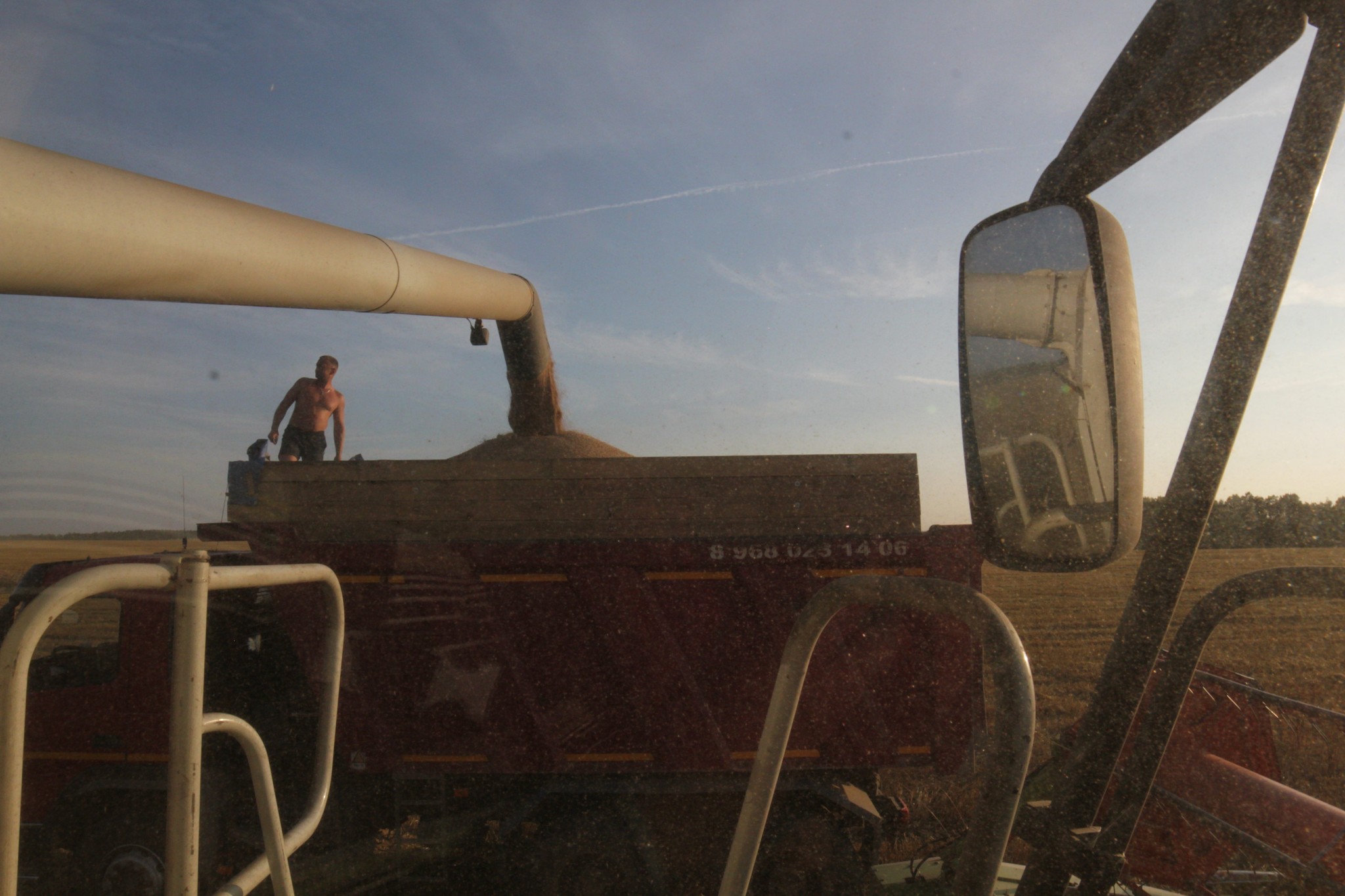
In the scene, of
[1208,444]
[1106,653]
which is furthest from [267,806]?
[1106,653]

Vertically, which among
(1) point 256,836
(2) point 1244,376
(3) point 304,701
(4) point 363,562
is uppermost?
(2) point 1244,376

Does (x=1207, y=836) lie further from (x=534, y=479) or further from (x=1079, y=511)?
(x=534, y=479)

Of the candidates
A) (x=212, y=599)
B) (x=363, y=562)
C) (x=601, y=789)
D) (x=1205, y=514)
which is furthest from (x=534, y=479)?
(x=1205, y=514)

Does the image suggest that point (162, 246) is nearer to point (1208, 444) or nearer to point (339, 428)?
point (1208, 444)

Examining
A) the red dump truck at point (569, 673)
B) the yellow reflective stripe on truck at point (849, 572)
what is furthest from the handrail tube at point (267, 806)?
the yellow reflective stripe on truck at point (849, 572)

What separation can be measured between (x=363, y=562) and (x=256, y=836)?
55.3 inches

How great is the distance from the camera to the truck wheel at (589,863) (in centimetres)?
432

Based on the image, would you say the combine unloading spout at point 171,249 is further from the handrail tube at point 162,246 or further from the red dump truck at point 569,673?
the red dump truck at point 569,673

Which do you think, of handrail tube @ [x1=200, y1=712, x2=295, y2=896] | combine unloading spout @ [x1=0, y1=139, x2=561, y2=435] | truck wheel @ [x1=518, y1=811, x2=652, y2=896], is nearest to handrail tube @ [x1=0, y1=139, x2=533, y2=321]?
combine unloading spout @ [x1=0, y1=139, x2=561, y2=435]

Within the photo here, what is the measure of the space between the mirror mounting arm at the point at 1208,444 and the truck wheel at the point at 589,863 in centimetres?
341

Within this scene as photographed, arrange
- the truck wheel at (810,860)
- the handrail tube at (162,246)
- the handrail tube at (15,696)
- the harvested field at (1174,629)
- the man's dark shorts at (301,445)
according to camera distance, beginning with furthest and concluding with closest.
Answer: the harvested field at (1174,629), the man's dark shorts at (301,445), the truck wheel at (810,860), the handrail tube at (162,246), the handrail tube at (15,696)

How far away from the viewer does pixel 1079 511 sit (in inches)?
47.4

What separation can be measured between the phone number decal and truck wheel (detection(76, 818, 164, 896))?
126 inches

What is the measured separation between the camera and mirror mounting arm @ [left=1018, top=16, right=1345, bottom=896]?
1.13 meters
